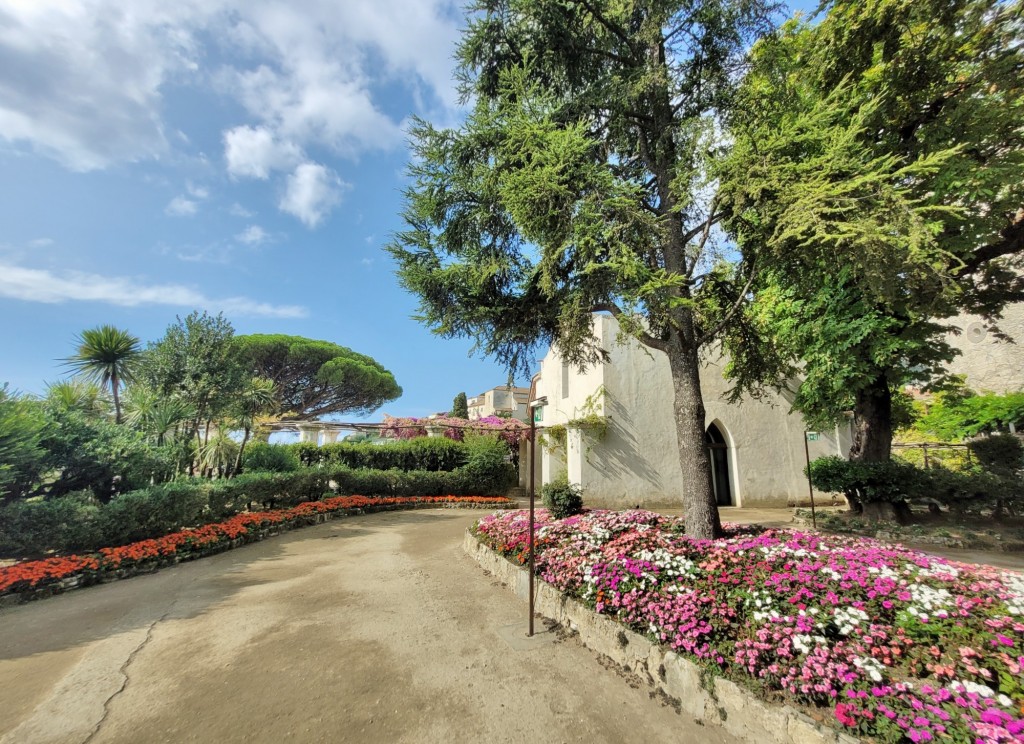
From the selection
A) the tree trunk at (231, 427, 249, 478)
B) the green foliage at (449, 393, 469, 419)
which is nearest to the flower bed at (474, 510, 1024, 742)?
the tree trunk at (231, 427, 249, 478)

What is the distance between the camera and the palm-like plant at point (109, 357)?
37.5 ft

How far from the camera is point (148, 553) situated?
6.87 metres

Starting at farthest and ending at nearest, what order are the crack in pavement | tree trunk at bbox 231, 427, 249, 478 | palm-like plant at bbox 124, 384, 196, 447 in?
tree trunk at bbox 231, 427, 249, 478 < palm-like plant at bbox 124, 384, 196, 447 < the crack in pavement

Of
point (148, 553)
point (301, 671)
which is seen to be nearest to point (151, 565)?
point (148, 553)

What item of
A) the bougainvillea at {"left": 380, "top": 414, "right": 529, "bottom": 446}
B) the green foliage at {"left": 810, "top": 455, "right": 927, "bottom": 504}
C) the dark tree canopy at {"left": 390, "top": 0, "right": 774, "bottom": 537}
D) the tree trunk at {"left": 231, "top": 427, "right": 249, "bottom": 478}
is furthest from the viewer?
the bougainvillea at {"left": 380, "top": 414, "right": 529, "bottom": 446}

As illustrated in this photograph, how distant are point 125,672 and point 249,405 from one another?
10818 mm

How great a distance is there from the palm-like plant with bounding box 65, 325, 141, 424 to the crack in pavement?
A: 9.42 m

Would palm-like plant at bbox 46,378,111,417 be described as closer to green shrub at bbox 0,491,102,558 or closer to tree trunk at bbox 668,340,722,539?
green shrub at bbox 0,491,102,558

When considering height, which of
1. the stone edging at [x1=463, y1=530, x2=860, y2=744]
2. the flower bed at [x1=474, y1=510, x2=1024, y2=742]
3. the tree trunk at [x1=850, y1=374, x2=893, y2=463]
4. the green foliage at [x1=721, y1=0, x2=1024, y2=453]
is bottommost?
the stone edging at [x1=463, y1=530, x2=860, y2=744]

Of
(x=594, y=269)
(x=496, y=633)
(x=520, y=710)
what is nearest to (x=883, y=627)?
(x=520, y=710)

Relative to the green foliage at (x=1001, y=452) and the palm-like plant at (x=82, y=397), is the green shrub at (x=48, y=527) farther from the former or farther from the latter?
the green foliage at (x=1001, y=452)

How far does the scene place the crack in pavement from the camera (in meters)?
2.91

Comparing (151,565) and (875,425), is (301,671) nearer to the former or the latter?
(151,565)

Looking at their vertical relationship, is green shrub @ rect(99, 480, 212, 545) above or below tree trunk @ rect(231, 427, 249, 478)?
below
